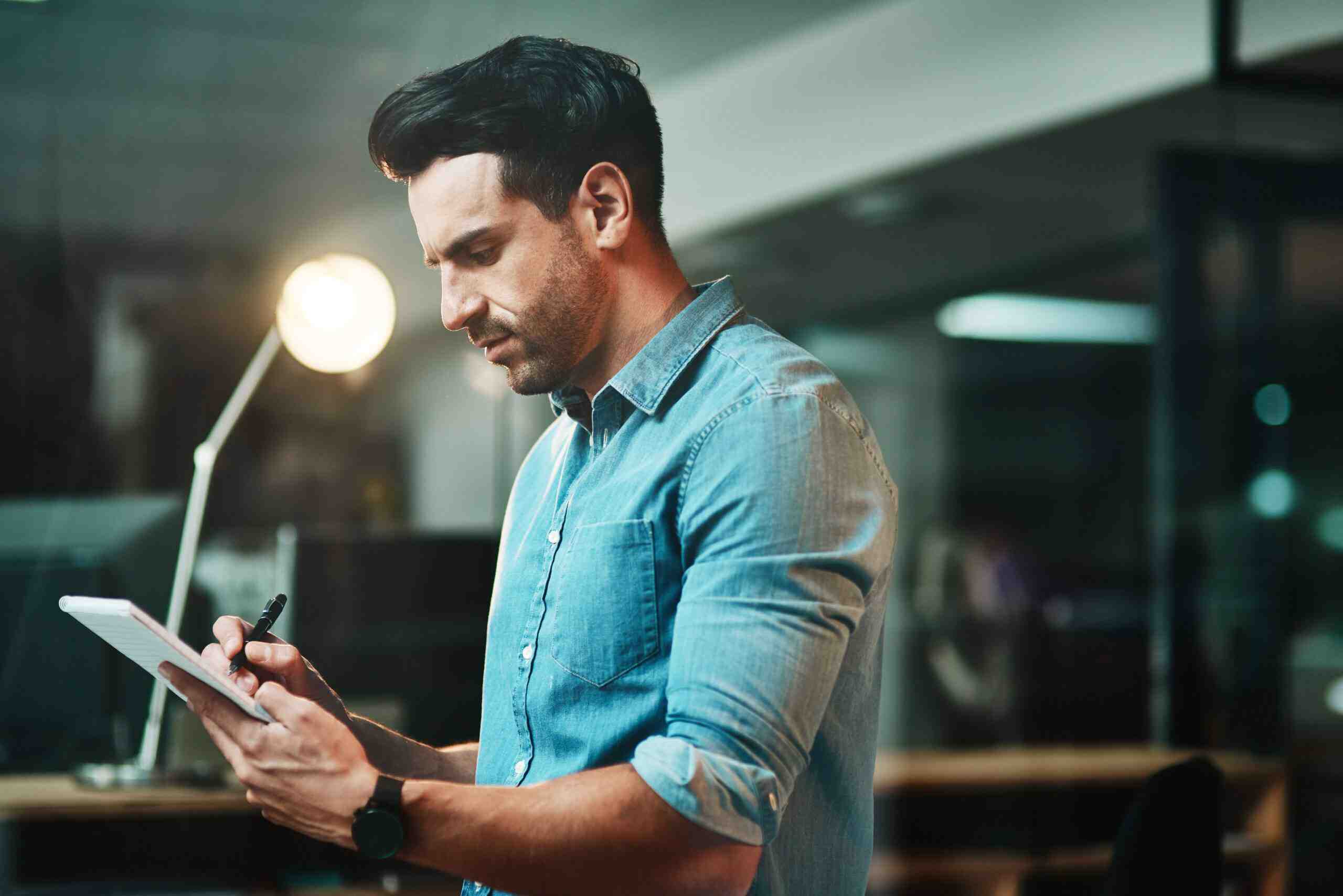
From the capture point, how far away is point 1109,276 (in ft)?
13.9

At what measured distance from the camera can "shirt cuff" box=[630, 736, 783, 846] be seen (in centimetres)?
101

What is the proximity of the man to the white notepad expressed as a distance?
21 millimetres

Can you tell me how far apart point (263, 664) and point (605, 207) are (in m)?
0.52

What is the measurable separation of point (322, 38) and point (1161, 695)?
8.17 ft

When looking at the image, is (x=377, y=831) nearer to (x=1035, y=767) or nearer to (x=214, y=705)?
(x=214, y=705)

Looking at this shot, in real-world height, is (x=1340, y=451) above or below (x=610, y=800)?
above

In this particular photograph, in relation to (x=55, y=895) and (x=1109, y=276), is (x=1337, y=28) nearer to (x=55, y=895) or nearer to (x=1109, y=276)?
(x=1109, y=276)

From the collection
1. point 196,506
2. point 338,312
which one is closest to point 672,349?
point 338,312

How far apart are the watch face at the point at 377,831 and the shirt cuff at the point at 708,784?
189 mm

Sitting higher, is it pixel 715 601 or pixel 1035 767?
pixel 715 601

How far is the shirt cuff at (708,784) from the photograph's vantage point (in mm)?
1006

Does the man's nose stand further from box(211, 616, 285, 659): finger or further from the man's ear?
box(211, 616, 285, 659): finger

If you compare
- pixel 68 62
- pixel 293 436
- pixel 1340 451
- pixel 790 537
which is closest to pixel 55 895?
pixel 293 436

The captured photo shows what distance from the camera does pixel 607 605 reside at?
1.15m
